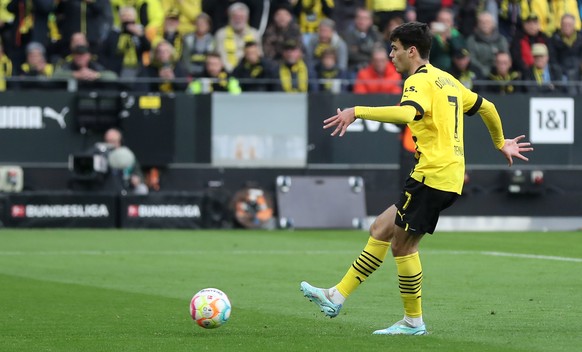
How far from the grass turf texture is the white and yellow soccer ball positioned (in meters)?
0.11

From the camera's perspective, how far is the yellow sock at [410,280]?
33.0 ft

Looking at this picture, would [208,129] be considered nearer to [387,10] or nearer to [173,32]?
[173,32]

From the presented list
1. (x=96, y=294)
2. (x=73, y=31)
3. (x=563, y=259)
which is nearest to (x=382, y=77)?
(x=73, y=31)

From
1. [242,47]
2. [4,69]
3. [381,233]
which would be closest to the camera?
[381,233]

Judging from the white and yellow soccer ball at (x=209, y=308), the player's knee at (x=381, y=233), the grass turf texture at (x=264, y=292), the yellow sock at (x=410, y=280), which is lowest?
the grass turf texture at (x=264, y=292)

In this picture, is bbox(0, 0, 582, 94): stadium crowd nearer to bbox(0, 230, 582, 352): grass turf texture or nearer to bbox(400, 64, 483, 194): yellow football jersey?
bbox(0, 230, 582, 352): grass turf texture

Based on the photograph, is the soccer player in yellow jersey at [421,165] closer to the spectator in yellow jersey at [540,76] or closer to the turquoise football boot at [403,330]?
the turquoise football boot at [403,330]

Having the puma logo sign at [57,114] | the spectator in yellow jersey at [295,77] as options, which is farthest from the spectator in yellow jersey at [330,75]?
the puma logo sign at [57,114]

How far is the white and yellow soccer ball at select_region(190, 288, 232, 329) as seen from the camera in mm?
10219

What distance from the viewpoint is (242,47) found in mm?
24781

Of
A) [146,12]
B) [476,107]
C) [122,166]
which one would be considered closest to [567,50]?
[146,12]

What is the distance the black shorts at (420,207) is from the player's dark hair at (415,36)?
930mm

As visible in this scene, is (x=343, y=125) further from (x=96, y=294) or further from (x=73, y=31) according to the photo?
(x=73, y=31)

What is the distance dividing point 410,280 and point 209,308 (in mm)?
1440
